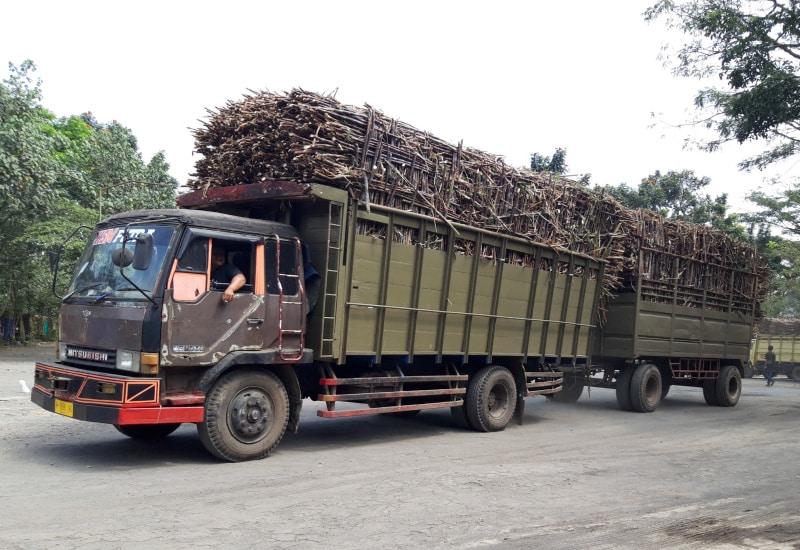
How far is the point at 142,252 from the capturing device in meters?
6.40

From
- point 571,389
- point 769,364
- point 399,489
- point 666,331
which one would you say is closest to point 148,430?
point 399,489

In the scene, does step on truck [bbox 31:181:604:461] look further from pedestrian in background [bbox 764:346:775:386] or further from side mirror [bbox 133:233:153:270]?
pedestrian in background [bbox 764:346:775:386]

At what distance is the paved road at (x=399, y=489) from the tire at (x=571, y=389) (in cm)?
246

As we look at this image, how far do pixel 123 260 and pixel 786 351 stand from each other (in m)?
28.3

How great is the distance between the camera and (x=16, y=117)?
712 inches

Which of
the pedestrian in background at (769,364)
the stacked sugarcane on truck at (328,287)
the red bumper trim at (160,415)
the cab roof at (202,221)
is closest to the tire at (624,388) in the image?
the stacked sugarcane on truck at (328,287)

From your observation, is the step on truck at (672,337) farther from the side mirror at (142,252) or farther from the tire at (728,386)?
the side mirror at (142,252)

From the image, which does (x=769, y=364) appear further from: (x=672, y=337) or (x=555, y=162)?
(x=672, y=337)

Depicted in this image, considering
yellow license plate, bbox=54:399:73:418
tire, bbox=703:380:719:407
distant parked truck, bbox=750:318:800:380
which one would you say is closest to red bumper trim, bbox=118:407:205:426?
yellow license plate, bbox=54:399:73:418

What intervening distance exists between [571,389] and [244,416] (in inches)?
325

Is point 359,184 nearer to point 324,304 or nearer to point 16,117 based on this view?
point 324,304

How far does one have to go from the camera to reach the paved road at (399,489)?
16.0 ft

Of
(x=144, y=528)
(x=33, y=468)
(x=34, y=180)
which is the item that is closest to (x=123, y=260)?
(x=33, y=468)

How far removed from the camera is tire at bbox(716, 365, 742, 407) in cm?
1468
